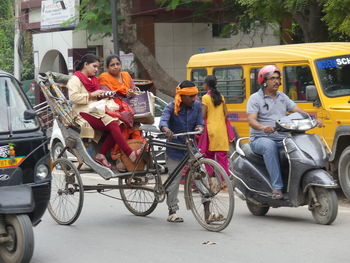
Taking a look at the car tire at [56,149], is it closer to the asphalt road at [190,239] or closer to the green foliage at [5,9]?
the asphalt road at [190,239]

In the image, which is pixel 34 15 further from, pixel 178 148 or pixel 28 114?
pixel 28 114

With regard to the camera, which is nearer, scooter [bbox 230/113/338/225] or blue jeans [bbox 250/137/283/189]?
scooter [bbox 230/113/338/225]

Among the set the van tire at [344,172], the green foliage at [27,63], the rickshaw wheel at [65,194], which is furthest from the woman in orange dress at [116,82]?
the green foliage at [27,63]

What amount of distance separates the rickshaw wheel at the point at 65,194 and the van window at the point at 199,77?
4959mm

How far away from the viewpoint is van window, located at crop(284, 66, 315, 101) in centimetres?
1181

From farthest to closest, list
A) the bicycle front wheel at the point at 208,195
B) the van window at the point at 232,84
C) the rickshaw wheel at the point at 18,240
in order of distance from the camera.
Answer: the van window at the point at 232,84 → the bicycle front wheel at the point at 208,195 → the rickshaw wheel at the point at 18,240

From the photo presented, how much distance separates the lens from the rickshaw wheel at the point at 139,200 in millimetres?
9818

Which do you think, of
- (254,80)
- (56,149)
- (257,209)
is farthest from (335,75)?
(56,149)

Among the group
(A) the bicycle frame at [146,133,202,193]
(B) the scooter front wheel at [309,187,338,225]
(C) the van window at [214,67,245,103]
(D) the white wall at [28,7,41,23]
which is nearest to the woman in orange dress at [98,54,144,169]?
(A) the bicycle frame at [146,133,202,193]

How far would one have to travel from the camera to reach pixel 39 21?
3291cm

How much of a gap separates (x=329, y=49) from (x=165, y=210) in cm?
360

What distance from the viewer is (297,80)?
12.0 metres

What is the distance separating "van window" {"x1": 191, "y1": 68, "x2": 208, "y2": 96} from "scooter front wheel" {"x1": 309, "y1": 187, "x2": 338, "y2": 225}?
568cm

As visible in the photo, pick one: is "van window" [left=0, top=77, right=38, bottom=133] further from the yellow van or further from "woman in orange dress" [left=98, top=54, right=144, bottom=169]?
the yellow van
